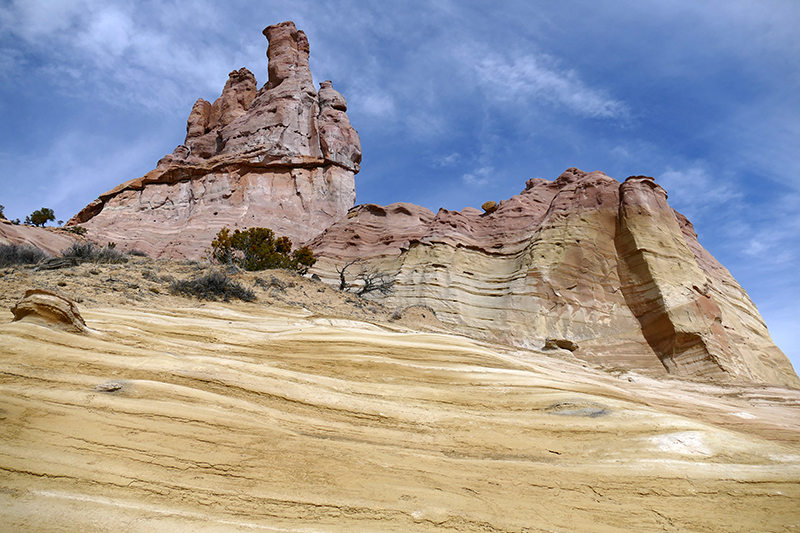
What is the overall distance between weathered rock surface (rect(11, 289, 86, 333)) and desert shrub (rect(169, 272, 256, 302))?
402 cm

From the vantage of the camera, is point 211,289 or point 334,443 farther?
point 211,289

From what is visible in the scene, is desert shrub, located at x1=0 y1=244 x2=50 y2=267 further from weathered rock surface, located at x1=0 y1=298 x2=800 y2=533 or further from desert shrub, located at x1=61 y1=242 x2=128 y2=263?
weathered rock surface, located at x1=0 y1=298 x2=800 y2=533

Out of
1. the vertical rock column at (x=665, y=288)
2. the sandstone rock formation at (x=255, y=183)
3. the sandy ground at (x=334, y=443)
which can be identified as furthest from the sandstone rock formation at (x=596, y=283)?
the sandstone rock formation at (x=255, y=183)

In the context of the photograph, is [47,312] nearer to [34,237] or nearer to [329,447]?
[329,447]

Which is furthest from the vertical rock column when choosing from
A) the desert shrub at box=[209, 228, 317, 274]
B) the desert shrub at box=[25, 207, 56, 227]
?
the desert shrub at box=[25, 207, 56, 227]

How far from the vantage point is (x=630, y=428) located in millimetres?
5039

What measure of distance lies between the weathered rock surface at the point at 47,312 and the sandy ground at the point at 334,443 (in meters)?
0.19

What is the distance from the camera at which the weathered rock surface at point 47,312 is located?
191 inches

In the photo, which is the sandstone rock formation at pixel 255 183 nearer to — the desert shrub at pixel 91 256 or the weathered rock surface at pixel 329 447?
the desert shrub at pixel 91 256

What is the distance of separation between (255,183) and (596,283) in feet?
100

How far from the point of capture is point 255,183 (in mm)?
41250

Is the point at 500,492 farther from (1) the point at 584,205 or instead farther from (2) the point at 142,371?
(1) the point at 584,205

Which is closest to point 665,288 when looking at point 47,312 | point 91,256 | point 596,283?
point 596,283

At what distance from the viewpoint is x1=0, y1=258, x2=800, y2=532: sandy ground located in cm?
310
